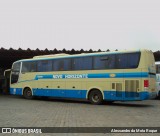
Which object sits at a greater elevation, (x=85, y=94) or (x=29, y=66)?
(x=29, y=66)

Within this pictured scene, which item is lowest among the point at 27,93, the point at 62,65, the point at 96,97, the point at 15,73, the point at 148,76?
the point at 96,97

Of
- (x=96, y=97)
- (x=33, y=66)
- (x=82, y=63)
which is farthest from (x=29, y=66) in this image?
(x=96, y=97)

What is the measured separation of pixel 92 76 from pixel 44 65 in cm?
458

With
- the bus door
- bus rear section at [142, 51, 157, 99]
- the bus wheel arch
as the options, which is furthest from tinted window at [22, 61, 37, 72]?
bus rear section at [142, 51, 157, 99]

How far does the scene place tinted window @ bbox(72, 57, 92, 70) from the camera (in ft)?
71.1

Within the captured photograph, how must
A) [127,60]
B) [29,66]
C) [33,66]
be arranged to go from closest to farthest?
1. [127,60]
2. [33,66]
3. [29,66]

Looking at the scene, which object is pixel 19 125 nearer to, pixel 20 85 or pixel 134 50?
pixel 134 50

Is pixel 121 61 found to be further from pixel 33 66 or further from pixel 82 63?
pixel 33 66

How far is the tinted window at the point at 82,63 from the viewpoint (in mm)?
21656

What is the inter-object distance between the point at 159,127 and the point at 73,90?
11808 millimetres

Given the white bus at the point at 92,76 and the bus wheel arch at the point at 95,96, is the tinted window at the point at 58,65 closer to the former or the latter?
the white bus at the point at 92,76

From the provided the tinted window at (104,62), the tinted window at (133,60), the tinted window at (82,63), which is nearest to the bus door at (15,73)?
the tinted window at (82,63)

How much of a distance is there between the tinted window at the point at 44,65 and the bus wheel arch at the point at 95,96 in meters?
3.87

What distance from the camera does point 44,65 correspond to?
24688 millimetres
